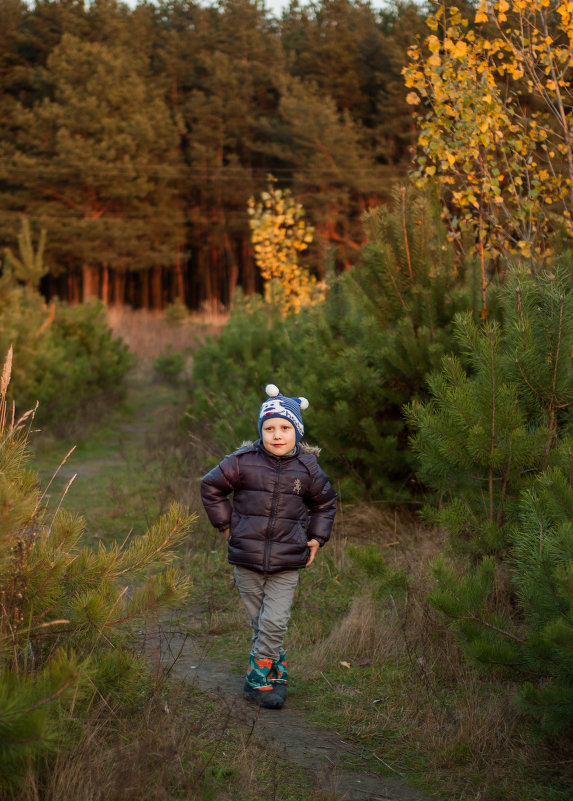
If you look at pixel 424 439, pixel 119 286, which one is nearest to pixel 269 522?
pixel 424 439

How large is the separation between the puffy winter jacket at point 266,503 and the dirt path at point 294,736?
0.56 m

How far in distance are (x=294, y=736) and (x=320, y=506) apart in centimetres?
104

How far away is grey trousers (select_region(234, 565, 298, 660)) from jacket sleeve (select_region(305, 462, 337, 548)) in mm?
219

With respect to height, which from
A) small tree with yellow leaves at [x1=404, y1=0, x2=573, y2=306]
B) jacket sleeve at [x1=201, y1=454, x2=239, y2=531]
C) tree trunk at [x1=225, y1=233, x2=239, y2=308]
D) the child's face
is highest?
small tree with yellow leaves at [x1=404, y1=0, x2=573, y2=306]

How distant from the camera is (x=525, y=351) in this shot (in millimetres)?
3873

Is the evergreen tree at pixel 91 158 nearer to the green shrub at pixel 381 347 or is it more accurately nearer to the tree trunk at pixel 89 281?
the tree trunk at pixel 89 281

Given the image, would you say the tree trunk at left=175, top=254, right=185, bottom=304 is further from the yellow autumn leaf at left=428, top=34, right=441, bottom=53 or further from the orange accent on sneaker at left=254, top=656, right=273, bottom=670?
the orange accent on sneaker at left=254, top=656, right=273, bottom=670

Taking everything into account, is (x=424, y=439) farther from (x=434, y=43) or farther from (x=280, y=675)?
(x=434, y=43)

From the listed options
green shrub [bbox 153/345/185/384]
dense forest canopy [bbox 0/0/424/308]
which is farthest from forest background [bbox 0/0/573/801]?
dense forest canopy [bbox 0/0/424/308]

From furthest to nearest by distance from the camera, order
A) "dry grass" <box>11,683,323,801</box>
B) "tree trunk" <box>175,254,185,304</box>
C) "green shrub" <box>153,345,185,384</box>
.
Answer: "tree trunk" <box>175,254,185,304</box> < "green shrub" <box>153,345,185,384</box> < "dry grass" <box>11,683,323,801</box>

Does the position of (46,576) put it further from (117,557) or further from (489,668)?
(489,668)

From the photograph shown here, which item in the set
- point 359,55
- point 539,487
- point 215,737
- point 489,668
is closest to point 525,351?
point 539,487

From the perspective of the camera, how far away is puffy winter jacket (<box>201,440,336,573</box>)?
3.96m

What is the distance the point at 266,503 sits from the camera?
3982 millimetres
